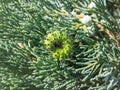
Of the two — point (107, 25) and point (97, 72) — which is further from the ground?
point (107, 25)

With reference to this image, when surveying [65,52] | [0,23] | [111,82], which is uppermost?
[0,23]

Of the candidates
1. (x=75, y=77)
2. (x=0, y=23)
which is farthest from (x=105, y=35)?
(x=0, y=23)

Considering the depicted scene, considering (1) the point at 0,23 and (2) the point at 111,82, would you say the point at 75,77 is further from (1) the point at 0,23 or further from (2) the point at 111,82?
(1) the point at 0,23

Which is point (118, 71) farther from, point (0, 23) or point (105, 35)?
point (0, 23)

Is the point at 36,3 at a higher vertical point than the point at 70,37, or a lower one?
higher

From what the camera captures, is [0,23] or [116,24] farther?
[0,23]

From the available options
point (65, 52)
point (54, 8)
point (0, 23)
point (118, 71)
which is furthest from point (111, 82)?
point (0, 23)
